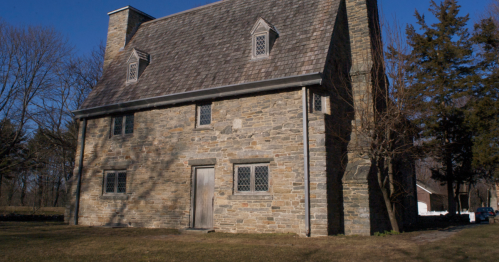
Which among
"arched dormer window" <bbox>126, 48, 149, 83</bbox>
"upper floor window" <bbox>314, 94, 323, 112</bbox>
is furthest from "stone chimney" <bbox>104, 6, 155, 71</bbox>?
"upper floor window" <bbox>314, 94, 323, 112</bbox>

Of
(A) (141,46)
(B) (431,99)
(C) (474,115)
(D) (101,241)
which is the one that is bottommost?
(D) (101,241)

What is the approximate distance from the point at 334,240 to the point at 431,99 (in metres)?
14.7

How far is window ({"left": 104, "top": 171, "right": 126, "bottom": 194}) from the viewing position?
1503 cm

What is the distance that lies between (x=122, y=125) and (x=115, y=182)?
228cm

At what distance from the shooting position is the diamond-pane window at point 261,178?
474 inches

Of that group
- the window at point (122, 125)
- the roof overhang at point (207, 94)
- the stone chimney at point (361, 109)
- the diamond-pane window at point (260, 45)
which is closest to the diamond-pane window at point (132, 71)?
the roof overhang at point (207, 94)

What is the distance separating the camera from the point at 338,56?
529 inches

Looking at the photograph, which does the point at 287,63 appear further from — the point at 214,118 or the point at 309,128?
the point at 214,118

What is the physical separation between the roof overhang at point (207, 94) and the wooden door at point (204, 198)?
8.46 feet

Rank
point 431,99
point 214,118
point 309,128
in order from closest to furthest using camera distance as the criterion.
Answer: point 309,128
point 214,118
point 431,99

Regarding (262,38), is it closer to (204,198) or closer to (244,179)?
(244,179)

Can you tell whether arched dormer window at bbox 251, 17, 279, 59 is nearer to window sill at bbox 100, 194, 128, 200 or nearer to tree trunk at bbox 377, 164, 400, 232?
tree trunk at bbox 377, 164, 400, 232

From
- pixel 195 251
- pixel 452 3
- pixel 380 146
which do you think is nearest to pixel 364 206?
pixel 380 146

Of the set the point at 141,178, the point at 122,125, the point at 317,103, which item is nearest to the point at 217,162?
the point at 141,178
